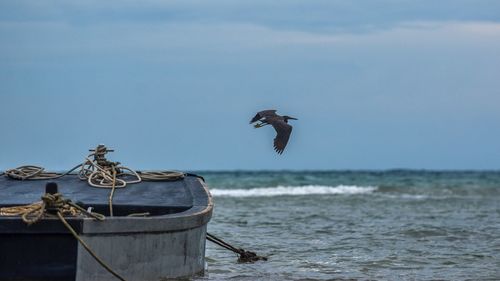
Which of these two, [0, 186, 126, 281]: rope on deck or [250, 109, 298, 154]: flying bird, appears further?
[250, 109, 298, 154]: flying bird

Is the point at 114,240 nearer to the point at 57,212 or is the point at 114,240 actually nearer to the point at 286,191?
the point at 57,212

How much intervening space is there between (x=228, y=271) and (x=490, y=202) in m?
15.3

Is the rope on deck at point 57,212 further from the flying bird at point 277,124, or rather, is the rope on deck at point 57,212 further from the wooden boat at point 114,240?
the flying bird at point 277,124

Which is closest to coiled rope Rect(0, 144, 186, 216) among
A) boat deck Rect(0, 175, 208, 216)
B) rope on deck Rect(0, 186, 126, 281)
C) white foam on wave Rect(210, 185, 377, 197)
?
boat deck Rect(0, 175, 208, 216)

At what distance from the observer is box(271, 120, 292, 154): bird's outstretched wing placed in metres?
8.84

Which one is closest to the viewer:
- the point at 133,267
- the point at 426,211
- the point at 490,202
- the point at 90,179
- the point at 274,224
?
the point at 133,267

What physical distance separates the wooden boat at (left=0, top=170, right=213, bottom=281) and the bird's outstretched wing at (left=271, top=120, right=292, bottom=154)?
1160mm

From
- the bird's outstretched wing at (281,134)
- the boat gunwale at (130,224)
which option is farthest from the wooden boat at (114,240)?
the bird's outstretched wing at (281,134)

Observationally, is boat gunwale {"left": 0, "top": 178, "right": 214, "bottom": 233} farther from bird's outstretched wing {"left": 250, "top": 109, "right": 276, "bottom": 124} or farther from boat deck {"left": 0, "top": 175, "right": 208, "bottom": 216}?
bird's outstretched wing {"left": 250, "top": 109, "right": 276, "bottom": 124}

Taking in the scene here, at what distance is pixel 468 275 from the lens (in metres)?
9.06

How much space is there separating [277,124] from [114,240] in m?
3.36

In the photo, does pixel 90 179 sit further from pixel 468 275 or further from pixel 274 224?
pixel 274 224

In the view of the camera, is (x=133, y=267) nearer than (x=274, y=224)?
Yes

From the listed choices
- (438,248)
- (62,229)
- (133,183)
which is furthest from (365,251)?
(62,229)
